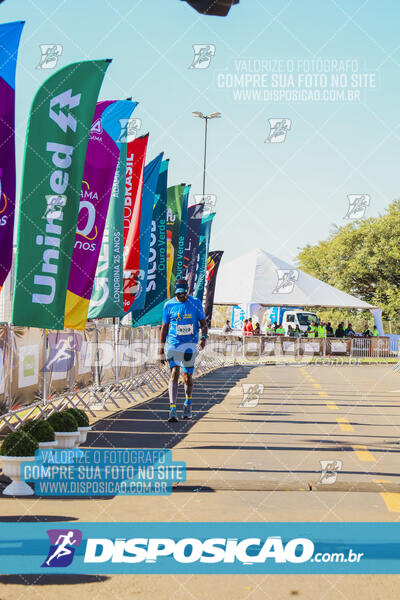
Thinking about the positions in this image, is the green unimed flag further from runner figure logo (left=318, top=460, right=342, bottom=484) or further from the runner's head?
runner figure logo (left=318, top=460, right=342, bottom=484)

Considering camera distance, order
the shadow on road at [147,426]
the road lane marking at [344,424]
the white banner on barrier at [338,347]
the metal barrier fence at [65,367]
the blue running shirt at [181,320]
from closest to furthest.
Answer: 1. the metal barrier fence at [65,367]
2. the shadow on road at [147,426]
3. the road lane marking at [344,424]
4. the blue running shirt at [181,320]
5. the white banner on barrier at [338,347]

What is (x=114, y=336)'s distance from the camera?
15.6 meters

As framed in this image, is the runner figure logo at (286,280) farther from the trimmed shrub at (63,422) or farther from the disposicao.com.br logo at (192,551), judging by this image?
the disposicao.com.br logo at (192,551)

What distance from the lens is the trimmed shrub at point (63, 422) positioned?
8984mm

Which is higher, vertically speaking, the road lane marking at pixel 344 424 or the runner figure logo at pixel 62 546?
the road lane marking at pixel 344 424

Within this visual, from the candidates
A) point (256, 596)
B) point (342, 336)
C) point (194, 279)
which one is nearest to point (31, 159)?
point (256, 596)

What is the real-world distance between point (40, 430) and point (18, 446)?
89cm

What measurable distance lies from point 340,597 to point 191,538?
1248 millimetres

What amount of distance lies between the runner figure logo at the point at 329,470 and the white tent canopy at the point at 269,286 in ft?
123

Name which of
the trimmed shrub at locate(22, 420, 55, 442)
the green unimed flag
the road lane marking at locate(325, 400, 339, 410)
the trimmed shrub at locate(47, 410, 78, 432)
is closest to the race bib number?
the green unimed flag

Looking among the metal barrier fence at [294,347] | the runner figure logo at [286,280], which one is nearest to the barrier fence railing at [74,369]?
the metal barrier fence at [294,347]

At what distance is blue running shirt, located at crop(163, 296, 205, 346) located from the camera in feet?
41.1

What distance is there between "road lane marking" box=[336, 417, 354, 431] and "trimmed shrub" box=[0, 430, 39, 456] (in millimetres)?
5707

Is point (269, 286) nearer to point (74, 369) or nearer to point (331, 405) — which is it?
point (331, 405)
